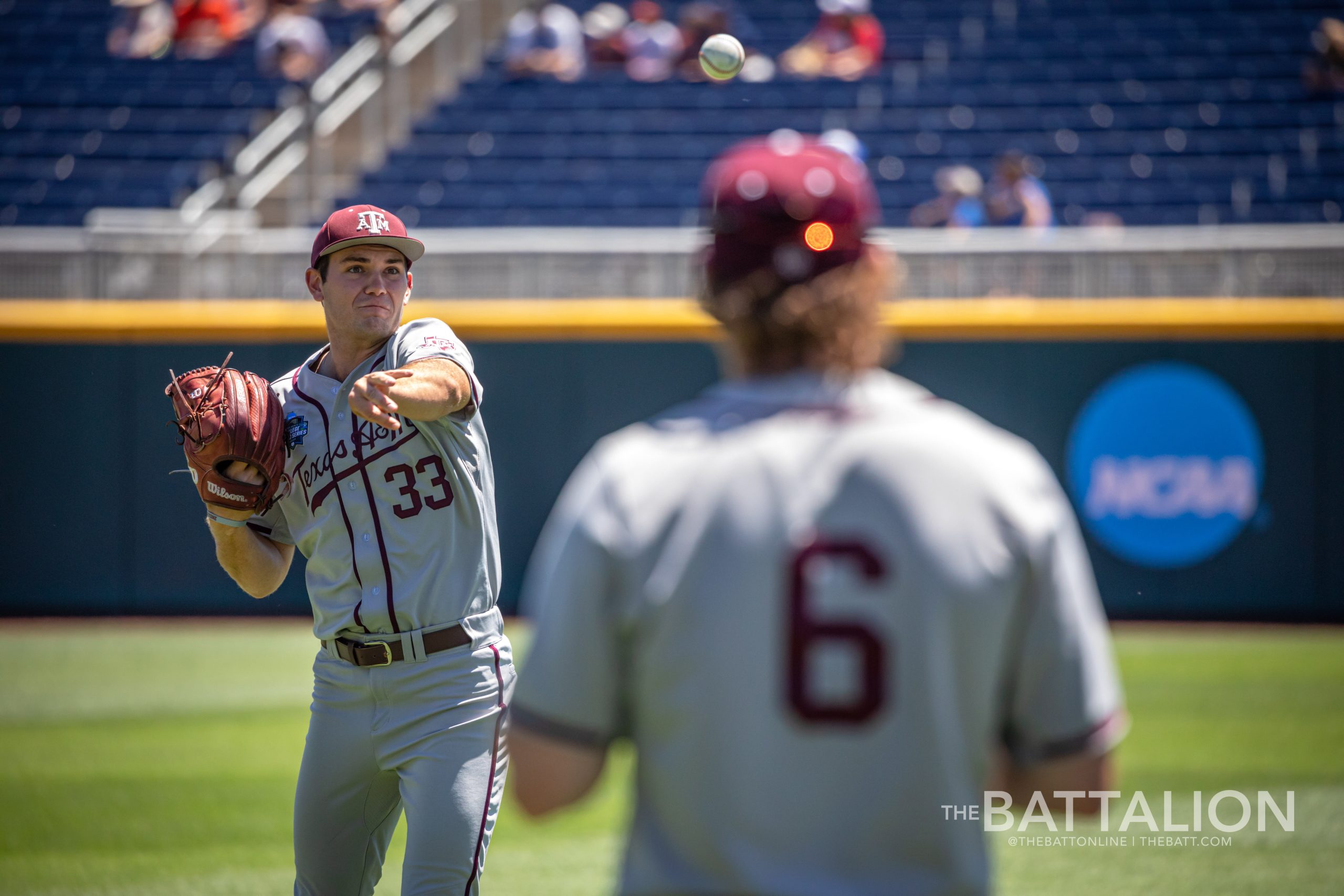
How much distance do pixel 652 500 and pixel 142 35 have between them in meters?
17.0

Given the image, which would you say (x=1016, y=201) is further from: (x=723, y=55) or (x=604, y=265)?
(x=723, y=55)

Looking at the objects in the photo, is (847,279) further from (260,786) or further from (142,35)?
(142,35)

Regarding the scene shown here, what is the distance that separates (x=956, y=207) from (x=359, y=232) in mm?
9825

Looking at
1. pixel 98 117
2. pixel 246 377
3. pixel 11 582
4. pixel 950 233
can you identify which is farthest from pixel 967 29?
pixel 246 377

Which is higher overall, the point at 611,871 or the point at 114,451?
the point at 114,451

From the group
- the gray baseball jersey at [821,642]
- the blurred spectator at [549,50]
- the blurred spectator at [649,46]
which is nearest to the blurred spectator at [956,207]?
the blurred spectator at [649,46]

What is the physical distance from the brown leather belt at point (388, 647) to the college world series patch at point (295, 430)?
53 cm

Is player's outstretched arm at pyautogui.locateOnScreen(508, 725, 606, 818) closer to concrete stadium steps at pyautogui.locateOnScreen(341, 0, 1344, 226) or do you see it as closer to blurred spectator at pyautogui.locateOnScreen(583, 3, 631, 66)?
concrete stadium steps at pyautogui.locateOnScreen(341, 0, 1344, 226)

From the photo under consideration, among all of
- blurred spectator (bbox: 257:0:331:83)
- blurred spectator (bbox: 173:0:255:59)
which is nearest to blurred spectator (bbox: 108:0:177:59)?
blurred spectator (bbox: 173:0:255:59)

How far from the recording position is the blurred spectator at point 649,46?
15867 mm

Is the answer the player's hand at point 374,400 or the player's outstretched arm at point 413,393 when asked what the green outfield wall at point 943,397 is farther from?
the player's hand at point 374,400

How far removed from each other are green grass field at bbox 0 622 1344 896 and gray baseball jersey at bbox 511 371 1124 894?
260cm

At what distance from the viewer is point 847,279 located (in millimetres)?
1760

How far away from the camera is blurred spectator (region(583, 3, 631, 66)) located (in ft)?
53.0
